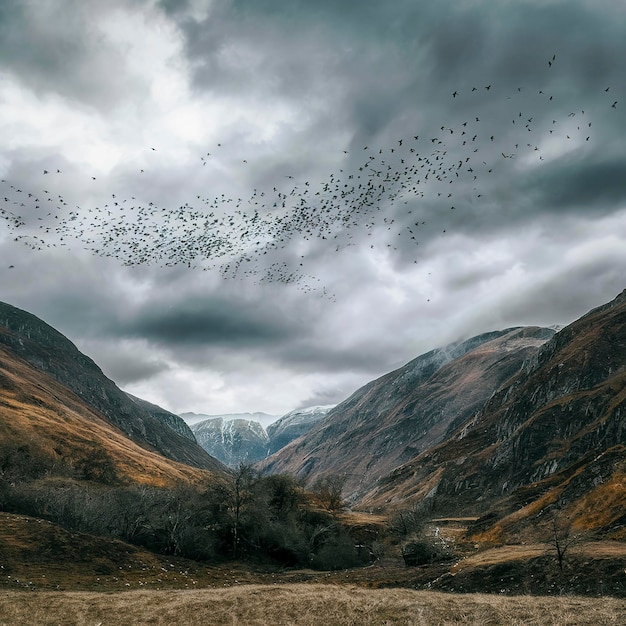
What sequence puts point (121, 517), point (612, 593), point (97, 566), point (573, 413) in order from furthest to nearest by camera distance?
point (573, 413) < point (121, 517) < point (97, 566) < point (612, 593)

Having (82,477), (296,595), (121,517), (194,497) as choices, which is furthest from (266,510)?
(82,477)

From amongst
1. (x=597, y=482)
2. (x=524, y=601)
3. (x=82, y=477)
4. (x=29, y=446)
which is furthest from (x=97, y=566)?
(x=29, y=446)

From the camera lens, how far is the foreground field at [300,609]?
1062 inches

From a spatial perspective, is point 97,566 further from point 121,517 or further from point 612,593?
point 612,593

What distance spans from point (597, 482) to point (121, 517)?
87.3 m

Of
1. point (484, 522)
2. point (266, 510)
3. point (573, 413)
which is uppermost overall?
point (573, 413)

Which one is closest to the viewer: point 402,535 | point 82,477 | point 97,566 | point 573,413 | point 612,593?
point 612,593

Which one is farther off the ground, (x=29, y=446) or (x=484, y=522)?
(x=29, y=446)

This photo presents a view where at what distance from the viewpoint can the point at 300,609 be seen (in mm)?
31844

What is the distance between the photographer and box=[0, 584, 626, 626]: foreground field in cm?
2697

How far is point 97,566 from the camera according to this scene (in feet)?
175

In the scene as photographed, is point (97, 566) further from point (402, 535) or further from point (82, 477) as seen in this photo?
point (82, 477)

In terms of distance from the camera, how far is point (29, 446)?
171 m

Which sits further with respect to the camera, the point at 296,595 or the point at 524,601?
the point at 296,595
